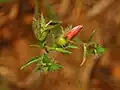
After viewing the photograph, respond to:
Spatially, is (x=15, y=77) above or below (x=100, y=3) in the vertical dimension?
below

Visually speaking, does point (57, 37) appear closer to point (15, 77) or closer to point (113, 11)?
point (15, 77)

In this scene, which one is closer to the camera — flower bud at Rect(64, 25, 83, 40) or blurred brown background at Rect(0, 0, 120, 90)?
flower bud at Rect(64, 25, 83, 40)

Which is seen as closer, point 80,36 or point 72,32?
point 72,32

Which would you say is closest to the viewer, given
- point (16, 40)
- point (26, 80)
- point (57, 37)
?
point (57, 37)

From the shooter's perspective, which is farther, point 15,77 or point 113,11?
point 113,11

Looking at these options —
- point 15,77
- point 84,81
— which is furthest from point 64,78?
point 15,77

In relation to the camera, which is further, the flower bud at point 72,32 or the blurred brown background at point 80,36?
the blurred brown background at point 80,36

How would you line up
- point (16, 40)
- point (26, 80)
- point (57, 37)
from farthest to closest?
point (16, 40), point (26, 80), point (57, 37)

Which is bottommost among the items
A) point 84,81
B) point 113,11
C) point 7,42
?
point 84,81
